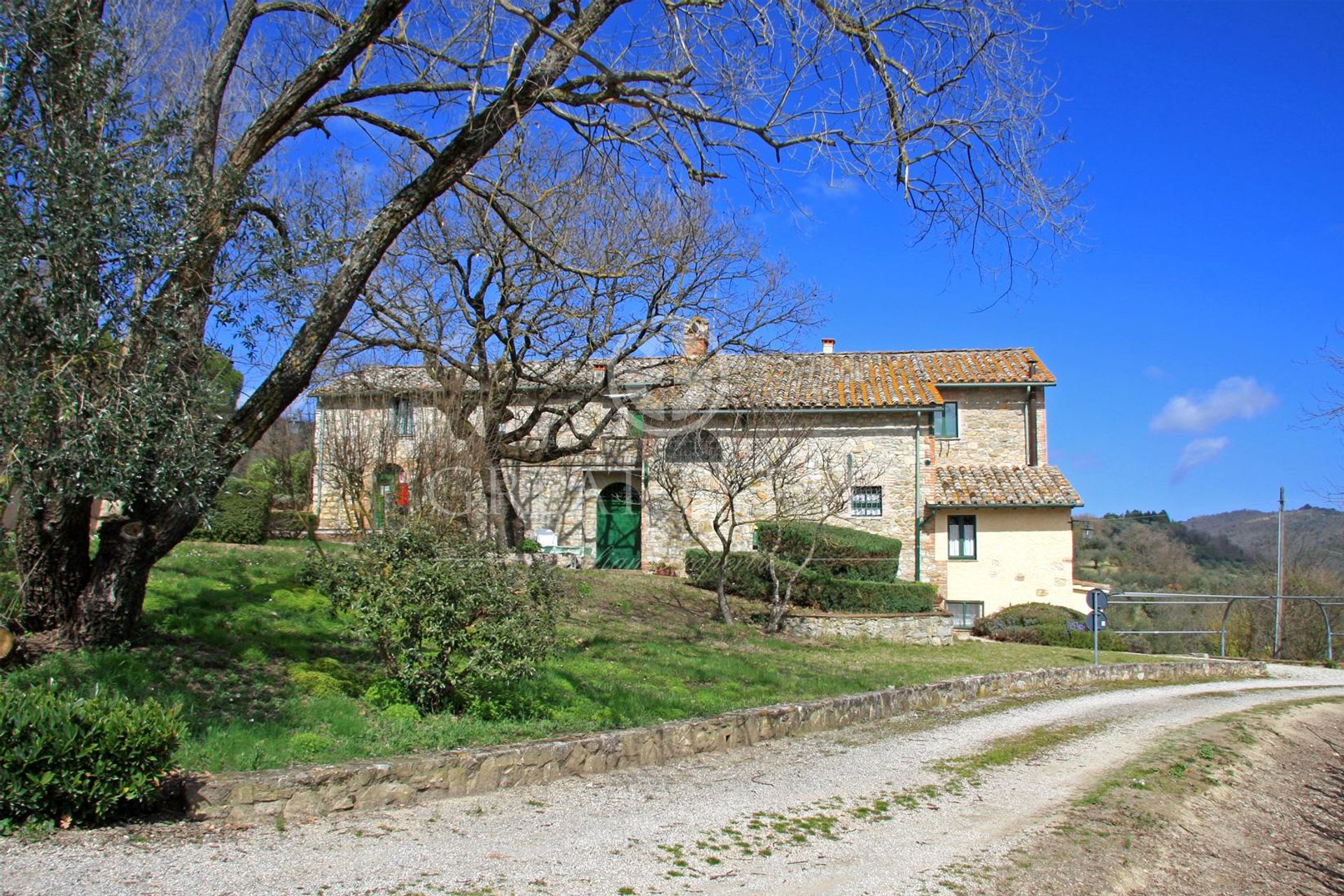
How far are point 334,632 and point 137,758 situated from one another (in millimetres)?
5370

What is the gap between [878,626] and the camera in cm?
2003

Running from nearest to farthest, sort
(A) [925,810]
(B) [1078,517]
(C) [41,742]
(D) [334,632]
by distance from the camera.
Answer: (C) [41,742], (A) [925,810], (D) [334,632], (B) [1078,517]

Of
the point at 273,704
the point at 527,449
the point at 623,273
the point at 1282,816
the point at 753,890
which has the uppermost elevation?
the point at 623,273

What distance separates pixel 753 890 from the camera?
5613mm

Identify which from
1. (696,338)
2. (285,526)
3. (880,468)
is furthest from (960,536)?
(285,526)

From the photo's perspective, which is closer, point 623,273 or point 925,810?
point 925,810

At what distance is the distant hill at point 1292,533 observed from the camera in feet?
102

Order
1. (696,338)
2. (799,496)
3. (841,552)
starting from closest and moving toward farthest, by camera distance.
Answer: (799,496) < (841,552) < (696,338)

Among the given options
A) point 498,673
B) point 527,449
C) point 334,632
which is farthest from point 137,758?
point 527,449

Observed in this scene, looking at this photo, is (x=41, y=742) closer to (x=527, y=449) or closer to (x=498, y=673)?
(x=498, y=673)

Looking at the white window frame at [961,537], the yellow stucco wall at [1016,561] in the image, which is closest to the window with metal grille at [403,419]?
the yellow stucco wall at [1016,561]

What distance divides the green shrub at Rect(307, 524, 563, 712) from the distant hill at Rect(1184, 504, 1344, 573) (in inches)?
517

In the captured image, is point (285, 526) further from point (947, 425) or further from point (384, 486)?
point (947, 425)

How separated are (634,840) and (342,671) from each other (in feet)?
14.9
